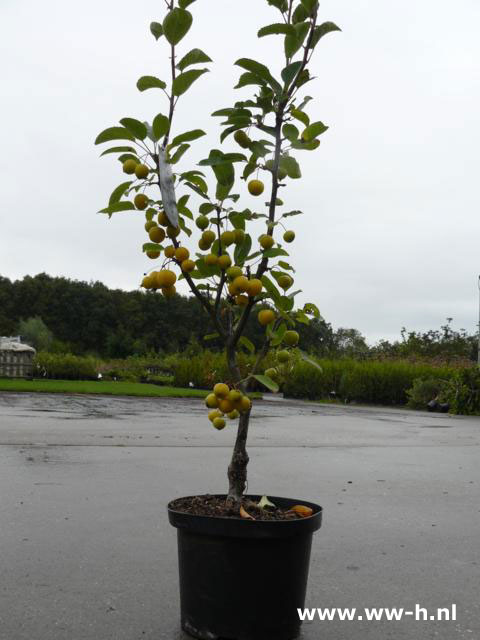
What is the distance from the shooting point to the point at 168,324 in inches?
2608

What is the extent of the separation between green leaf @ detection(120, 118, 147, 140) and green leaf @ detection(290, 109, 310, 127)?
0.51m

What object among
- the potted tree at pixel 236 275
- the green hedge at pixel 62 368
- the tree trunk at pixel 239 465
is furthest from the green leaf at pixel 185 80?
the green hedge at pixel 62 368

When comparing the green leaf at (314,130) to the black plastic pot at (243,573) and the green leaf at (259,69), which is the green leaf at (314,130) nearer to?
the green leaf at (259,69)

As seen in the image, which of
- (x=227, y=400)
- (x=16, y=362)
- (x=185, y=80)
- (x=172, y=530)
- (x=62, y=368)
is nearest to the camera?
(x=227, y=400)

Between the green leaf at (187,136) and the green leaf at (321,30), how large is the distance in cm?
51

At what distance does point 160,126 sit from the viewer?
2223 millimetres

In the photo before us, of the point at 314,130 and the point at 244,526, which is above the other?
the point at 314,130

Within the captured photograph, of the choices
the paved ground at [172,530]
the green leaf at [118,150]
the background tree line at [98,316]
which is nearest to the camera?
the green leaf at [118,150]

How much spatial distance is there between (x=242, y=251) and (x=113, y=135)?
1.80 feet

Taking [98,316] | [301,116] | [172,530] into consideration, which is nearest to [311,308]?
[301,116]

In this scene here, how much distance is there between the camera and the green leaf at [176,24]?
220 cm

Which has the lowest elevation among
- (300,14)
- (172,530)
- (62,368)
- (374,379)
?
(172,530)

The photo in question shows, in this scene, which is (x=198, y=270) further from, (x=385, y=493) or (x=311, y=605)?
(x=385, y=493)

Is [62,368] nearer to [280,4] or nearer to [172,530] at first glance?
[172,530]
